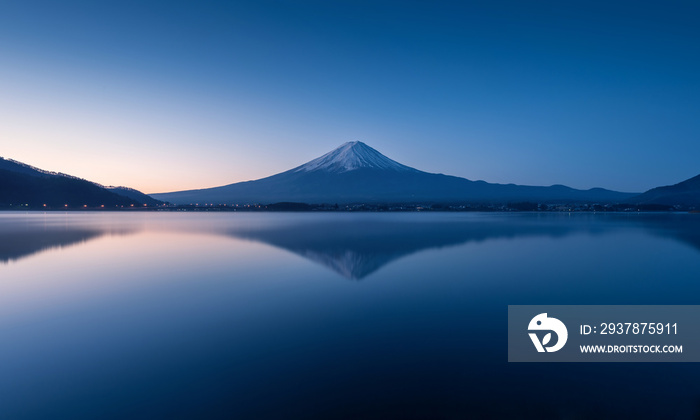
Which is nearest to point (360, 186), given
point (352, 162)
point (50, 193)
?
point (352, 162)

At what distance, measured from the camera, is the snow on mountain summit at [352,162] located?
144500 millimetres

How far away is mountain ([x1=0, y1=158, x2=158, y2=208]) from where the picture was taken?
279ft

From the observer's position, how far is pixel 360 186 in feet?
454

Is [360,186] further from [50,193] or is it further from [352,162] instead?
[50,193]

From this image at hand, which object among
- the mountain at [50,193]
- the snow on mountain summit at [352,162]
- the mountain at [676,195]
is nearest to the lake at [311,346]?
the mountain at [50,193]

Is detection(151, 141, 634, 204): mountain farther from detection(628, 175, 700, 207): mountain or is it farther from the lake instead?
the lake

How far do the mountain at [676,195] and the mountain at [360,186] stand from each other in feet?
80.1

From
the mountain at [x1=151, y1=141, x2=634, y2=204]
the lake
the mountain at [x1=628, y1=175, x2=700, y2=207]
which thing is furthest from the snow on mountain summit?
the lake

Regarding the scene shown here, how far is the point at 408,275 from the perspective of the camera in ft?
28.4

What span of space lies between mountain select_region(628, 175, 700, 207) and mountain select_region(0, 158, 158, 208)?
164726mm

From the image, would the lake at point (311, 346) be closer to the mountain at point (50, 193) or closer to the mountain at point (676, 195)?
the mountain at point (50, 193)

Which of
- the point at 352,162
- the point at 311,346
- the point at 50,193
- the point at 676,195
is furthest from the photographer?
the point at 352,162

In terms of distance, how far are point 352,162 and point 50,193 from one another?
96866mm

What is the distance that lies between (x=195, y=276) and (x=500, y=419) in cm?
786
